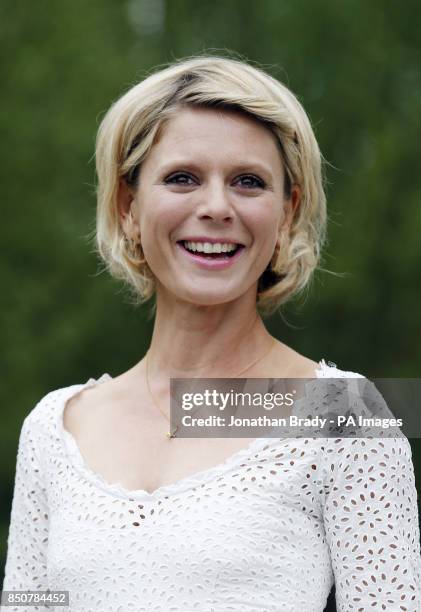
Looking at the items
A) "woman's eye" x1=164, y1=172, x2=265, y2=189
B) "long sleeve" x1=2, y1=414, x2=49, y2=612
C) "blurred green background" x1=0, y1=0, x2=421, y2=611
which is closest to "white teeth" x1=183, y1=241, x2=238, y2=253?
"woman's eye" x1=164, y1=172, x2=265, y2=189

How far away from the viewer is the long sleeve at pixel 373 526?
6.66 ft

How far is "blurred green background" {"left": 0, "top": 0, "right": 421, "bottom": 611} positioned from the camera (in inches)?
298

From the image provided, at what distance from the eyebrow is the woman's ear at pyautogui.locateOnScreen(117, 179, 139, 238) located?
0.68 feet

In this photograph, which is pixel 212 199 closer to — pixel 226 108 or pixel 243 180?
pixel 243 180

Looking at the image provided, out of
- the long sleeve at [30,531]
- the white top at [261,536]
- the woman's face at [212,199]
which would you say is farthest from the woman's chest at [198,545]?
the woman's face at [212,199]

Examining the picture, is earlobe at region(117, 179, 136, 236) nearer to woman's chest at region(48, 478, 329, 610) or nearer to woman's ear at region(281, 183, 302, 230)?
woman's ear at region(281, 183, 302, 230)

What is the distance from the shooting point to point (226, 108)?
2.27m

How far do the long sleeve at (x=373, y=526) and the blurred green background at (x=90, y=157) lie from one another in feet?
17.5

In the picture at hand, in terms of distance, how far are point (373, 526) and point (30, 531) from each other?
2.75 feet

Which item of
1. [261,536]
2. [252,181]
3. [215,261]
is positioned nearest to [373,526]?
[261,536]

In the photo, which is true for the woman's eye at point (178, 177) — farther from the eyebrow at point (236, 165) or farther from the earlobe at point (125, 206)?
the earlobe at point (125, 206)

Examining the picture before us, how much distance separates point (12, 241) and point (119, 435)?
563 centimetres

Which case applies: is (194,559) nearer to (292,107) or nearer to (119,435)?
(119,435)

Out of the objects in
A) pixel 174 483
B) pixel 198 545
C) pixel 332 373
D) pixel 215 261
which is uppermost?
pixel 215 261
